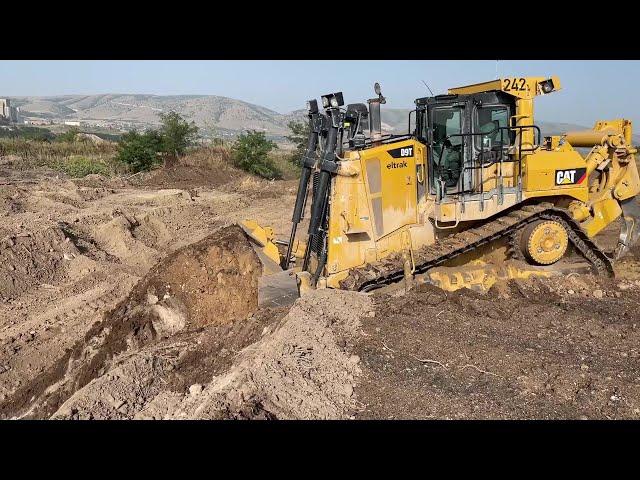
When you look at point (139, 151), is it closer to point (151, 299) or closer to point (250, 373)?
point (151, 299)

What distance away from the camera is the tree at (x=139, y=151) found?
24.2 meters

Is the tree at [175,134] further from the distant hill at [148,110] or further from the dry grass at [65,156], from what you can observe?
the distant hill at [148,110]

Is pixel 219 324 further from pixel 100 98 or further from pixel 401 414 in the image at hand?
pixel 100 98

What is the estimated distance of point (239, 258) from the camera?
8719mm

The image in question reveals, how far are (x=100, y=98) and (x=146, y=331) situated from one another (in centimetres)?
15171

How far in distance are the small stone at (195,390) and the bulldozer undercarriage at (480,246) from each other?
2734 millimetres

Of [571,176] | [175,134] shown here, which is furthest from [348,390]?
[175,134]

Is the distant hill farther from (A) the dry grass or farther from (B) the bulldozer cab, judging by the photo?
(B) the bulldozer cab

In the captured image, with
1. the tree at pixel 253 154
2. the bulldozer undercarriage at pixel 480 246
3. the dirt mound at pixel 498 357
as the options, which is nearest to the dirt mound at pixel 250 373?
the dirt mound at pixel 498 357

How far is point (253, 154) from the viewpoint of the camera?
84.8ft

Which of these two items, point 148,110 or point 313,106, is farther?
point 148,110

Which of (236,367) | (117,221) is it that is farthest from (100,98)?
A: (236,367)

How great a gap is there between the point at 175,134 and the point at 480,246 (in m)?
20.8

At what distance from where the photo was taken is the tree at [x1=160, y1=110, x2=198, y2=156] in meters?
25.9
